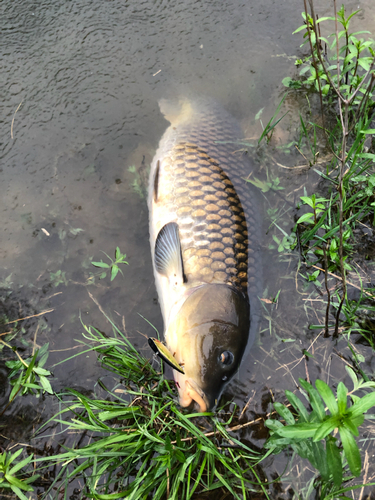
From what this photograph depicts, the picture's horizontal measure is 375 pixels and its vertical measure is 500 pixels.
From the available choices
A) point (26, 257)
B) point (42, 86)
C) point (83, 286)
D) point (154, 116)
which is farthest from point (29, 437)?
point (42, 86)

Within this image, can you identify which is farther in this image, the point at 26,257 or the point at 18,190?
the point at 18,190

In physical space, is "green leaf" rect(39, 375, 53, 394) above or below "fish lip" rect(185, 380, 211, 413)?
above

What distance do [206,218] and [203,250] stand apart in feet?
0.89

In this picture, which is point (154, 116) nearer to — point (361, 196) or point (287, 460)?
point (361, 196)

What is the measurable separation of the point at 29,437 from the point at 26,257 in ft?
4.64

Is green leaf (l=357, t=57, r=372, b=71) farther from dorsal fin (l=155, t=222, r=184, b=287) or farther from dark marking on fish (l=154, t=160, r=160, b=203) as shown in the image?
dorsal fin (l=155, t=222, r=184, b=287)

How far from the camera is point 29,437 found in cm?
216

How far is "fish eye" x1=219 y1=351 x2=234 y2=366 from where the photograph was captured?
2084 millimetres

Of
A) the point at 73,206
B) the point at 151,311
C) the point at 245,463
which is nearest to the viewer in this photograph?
the point at 245,463

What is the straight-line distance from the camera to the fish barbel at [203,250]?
212 cm

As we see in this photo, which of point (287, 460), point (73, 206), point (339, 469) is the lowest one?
point (287, 460)

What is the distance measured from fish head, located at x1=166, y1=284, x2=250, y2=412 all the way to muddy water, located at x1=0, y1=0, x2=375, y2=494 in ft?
0.97

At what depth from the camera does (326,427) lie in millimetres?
1365

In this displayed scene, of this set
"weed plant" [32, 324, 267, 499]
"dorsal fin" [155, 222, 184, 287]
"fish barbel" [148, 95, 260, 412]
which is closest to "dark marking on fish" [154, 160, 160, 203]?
"fish barbel" [148, 95, 260, 412]
